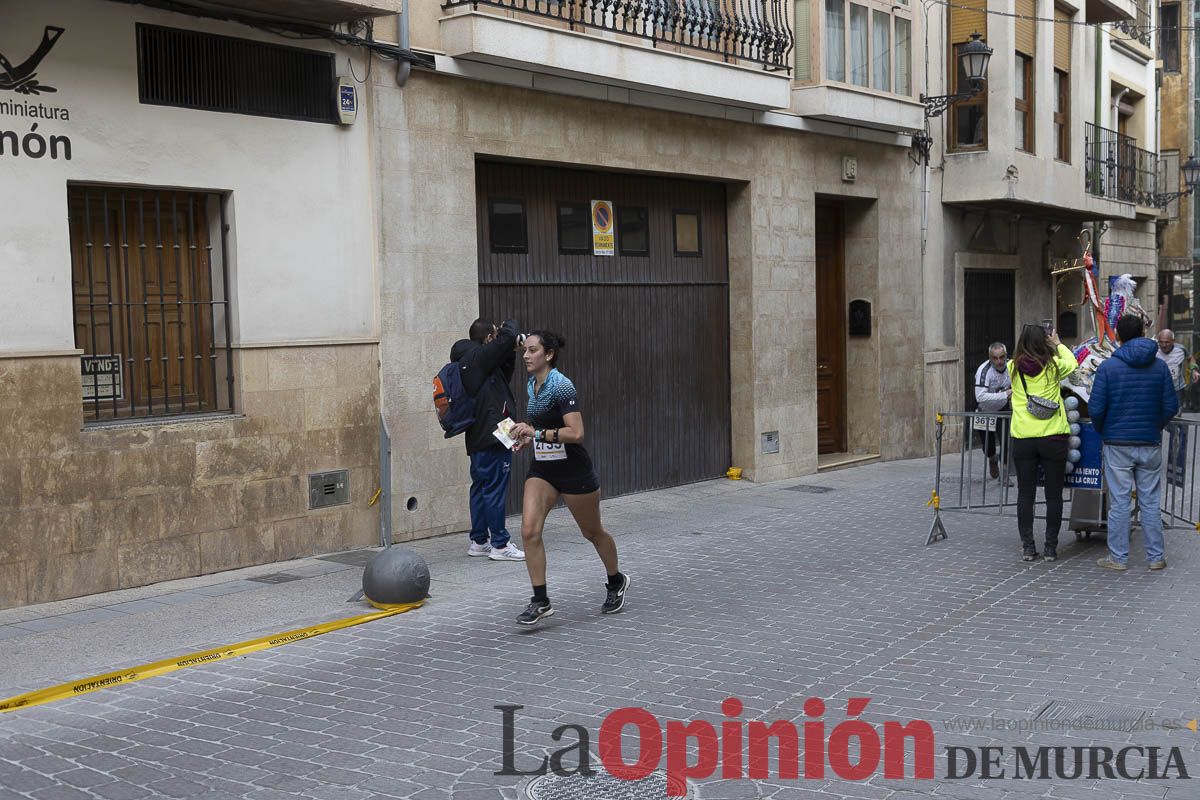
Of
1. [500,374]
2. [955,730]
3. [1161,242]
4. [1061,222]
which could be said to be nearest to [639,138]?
[500,374]

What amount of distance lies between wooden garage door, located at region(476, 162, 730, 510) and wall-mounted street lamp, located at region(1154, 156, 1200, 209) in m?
15.4

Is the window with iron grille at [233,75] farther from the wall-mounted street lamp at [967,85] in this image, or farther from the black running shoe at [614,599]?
the wall-mounted street lamp at [967,85]

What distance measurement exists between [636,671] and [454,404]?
144 inches

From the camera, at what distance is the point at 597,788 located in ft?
16.9

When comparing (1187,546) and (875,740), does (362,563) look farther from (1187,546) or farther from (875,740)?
(1187,546)

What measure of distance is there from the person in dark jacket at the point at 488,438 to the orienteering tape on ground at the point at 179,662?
171cm

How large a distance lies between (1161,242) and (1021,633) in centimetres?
2513

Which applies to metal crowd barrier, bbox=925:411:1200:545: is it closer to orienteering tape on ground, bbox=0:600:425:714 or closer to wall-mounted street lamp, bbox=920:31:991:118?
orienteering tape on ground, bbox=0:600:425:714

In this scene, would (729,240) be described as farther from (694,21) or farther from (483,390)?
(483,390)

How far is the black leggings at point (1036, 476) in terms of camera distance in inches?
388

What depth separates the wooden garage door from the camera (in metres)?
12.3

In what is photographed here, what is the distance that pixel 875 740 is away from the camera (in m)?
5.66

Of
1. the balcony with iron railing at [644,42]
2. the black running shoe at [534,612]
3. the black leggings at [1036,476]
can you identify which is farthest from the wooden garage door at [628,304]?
the black leggings at [1036,476]

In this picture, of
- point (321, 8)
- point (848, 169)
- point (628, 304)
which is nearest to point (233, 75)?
point (321, 8)
